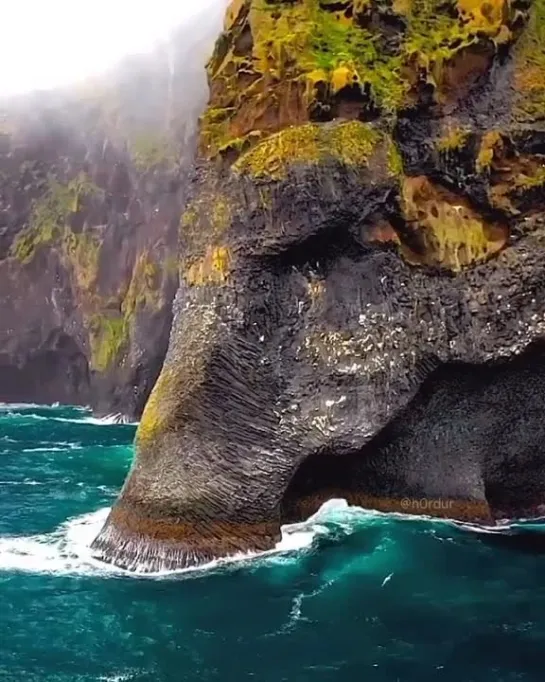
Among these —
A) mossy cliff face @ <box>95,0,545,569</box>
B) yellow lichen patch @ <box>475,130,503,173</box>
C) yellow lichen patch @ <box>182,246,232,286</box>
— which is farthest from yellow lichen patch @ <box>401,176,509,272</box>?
yellow lichen patch @ <box>182,246,232,286</box>

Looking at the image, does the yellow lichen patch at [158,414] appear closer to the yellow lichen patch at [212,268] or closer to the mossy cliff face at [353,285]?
the mossy cliff face at [353,285]

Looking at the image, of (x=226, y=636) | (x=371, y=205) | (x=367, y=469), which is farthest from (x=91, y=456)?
(x=226, y=636)

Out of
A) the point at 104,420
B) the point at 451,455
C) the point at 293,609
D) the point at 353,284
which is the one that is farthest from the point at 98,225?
the point at 293,609

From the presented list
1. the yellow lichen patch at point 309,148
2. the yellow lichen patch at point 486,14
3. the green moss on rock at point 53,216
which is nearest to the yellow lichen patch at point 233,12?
the yellow lichen patch at point 309,148

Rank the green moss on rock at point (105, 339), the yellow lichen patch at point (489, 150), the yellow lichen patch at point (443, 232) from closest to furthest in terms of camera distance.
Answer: the yellow lichen patch at point (443, 232) < the yellow lichen patch at point (489, 150) < the green moss on rock at point (105, 339)

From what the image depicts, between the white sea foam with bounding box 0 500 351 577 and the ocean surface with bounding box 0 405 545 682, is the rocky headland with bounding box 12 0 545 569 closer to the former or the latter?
the white sea foam with bounding box 0 500 351 577

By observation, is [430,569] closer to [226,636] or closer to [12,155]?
[226,636]

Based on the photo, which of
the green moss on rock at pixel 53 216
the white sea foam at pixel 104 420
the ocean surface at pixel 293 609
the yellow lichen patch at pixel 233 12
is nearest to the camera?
the ocean surface at pixel 293 609
